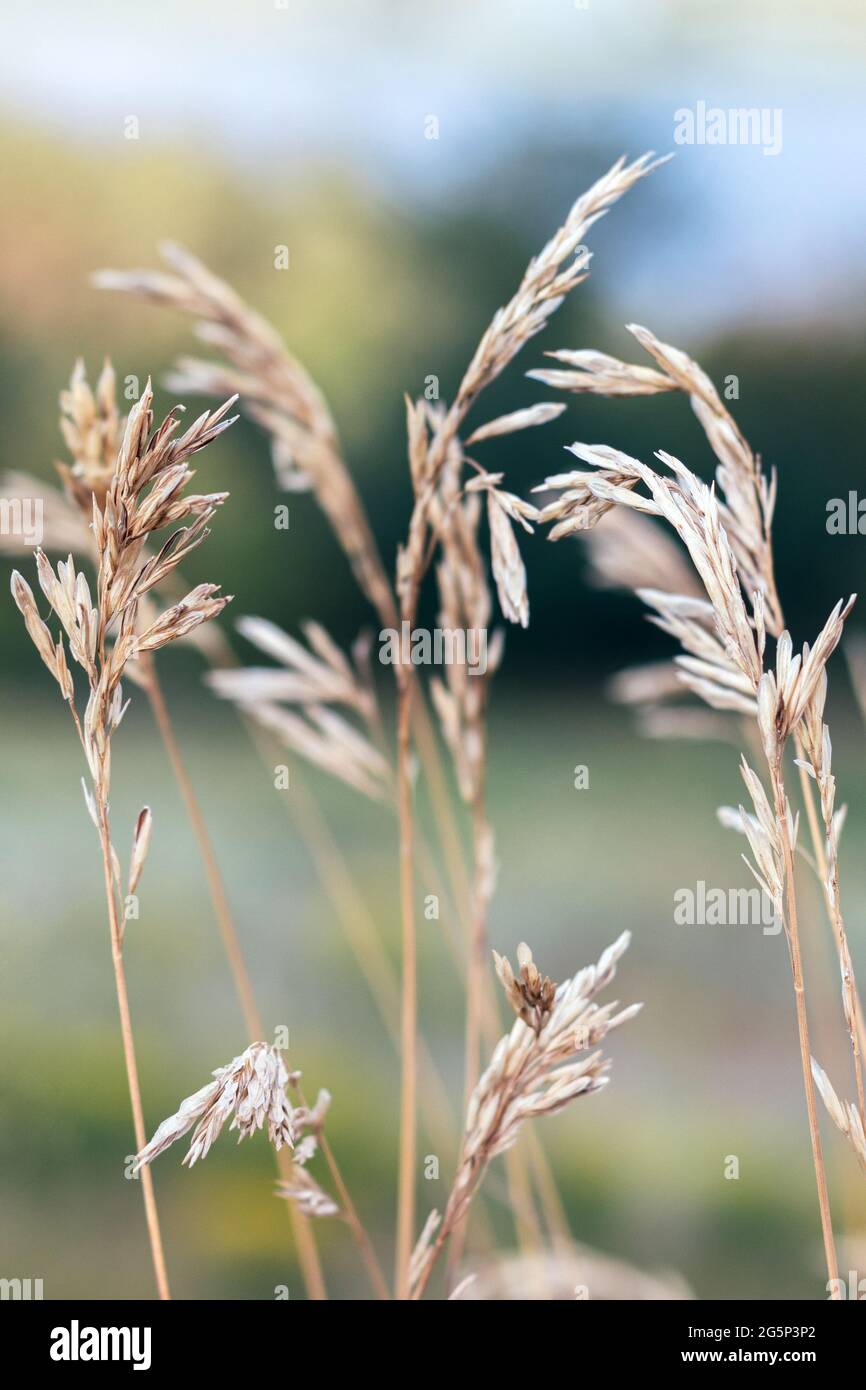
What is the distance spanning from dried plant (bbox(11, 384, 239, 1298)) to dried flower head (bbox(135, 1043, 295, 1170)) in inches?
0.7

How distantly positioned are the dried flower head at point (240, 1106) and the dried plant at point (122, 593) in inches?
0.7

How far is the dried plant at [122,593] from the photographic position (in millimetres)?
316

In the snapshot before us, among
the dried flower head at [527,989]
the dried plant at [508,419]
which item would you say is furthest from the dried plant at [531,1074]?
the dried plant at [508,419]

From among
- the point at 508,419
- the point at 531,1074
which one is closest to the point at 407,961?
the point at 531,1074

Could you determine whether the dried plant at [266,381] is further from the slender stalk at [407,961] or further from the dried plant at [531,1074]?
the dried plant at [531,1074]

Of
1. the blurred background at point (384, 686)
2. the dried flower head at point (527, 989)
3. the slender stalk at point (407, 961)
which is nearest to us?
the dried flower head at point (527, 989)

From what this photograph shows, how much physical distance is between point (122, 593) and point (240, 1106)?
6.5 inches

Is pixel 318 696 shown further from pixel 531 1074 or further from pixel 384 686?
pixel 384 686

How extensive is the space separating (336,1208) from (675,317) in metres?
1.38

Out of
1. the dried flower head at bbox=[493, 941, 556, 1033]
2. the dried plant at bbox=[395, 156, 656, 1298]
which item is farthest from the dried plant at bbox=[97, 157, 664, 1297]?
the dried flower head at bbox=[493, 941, 556, 1033]

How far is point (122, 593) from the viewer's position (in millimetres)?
329

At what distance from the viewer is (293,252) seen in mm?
1790
